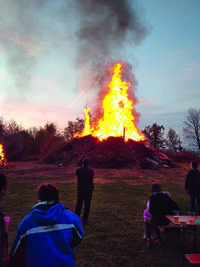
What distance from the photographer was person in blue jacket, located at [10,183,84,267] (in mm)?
2555

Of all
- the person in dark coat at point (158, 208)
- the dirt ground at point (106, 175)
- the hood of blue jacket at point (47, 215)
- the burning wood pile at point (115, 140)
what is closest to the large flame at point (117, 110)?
the burning wood pile at point (115, 140)

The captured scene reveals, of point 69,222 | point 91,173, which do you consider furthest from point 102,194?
point 69,222

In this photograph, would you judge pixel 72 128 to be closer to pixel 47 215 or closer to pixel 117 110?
pixel 117 110

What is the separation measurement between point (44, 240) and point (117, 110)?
33.2 metres

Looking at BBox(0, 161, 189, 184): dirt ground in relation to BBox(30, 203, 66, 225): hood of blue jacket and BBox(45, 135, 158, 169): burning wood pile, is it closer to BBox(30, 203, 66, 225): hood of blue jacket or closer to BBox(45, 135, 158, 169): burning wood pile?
BBox(45, 135, 158, 169): burning wood pile

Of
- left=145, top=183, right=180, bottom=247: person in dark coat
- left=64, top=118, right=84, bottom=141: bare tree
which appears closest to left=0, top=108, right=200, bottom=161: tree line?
left=64, top=118, right=84, bottom=141: bare tree

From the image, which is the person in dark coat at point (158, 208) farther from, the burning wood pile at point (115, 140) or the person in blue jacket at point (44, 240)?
the burning wood pile at point (115, 140)

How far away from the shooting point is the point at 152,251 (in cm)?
577

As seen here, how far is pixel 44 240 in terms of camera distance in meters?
2.58

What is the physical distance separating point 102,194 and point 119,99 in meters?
23.5

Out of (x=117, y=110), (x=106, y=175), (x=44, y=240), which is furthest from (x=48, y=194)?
(x=117, y=110)

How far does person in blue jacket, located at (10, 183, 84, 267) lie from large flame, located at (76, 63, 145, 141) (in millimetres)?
33034

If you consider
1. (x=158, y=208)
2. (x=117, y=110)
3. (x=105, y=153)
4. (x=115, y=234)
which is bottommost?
(x=115, y=234)

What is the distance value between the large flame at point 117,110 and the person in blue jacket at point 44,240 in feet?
108
